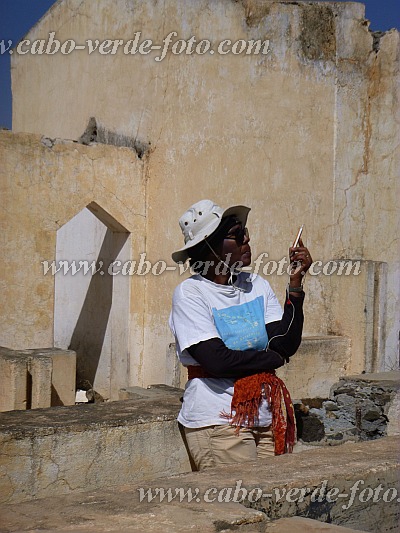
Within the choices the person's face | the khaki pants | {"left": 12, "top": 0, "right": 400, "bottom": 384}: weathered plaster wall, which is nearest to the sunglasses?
the person's face

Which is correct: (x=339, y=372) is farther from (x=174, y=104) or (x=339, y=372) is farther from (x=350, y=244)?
(x=174, y=104)

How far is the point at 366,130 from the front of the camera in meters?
8.03

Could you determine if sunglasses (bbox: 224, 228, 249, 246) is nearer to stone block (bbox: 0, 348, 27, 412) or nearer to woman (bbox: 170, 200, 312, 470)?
woman (bbox: 170, 200, 312, 470)

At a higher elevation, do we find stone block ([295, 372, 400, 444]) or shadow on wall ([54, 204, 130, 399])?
→ shadow on wall ([54, 204, 130, 399])

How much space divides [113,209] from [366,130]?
11.0 ft

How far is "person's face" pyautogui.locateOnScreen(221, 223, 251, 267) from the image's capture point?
3.25 meters

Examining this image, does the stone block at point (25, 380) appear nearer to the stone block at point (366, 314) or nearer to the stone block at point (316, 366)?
the stone block at point (316, 366)

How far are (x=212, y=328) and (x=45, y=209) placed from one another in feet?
21.5

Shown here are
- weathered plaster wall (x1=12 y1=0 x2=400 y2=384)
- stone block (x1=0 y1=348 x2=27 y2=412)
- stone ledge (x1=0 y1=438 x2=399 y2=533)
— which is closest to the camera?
stone ledge (x1=0 y1=438 x2=399 y2=533)

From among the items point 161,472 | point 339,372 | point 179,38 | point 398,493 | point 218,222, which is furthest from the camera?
point 179,38

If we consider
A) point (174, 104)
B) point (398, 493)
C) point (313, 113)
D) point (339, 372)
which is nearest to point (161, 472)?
point (398, 493)

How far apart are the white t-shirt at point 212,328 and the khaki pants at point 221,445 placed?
4cm

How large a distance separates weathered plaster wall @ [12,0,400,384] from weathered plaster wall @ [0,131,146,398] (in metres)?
0.29

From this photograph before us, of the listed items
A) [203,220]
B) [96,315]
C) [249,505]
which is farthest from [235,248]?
[96,315]
